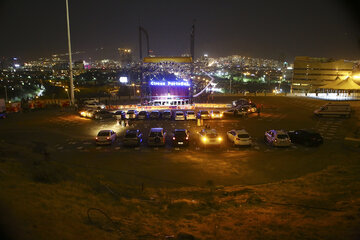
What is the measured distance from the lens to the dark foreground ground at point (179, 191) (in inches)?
332

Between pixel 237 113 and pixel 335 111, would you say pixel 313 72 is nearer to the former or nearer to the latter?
pixel 335 111

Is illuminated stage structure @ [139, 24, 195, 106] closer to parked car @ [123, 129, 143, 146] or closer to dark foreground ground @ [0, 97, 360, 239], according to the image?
parked car @ [123, 129, 143, 146]

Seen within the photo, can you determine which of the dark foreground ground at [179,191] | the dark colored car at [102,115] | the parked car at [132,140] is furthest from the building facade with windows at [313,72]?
the parked car at [132,140]

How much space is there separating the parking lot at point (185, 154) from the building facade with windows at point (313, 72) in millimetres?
84299

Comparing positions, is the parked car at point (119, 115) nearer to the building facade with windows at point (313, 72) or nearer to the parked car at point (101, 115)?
the parked car at point (101, 115)

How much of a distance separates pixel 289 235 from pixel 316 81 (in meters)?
112

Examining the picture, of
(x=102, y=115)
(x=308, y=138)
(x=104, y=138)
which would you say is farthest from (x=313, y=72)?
(x=104, y=138)

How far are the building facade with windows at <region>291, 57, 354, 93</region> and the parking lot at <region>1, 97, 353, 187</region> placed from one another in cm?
8430

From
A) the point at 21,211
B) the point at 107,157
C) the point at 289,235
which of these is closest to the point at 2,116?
the point at 107,157

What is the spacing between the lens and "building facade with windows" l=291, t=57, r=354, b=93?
103 meters

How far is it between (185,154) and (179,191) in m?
6.25

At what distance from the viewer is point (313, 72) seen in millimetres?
107188

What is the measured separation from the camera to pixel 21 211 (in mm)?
8203

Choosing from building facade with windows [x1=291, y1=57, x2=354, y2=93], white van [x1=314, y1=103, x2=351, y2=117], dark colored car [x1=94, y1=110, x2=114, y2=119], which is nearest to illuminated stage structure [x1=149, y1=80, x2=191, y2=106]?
dark colored car [x1=94, y1=110, x2=114, y2=119]
